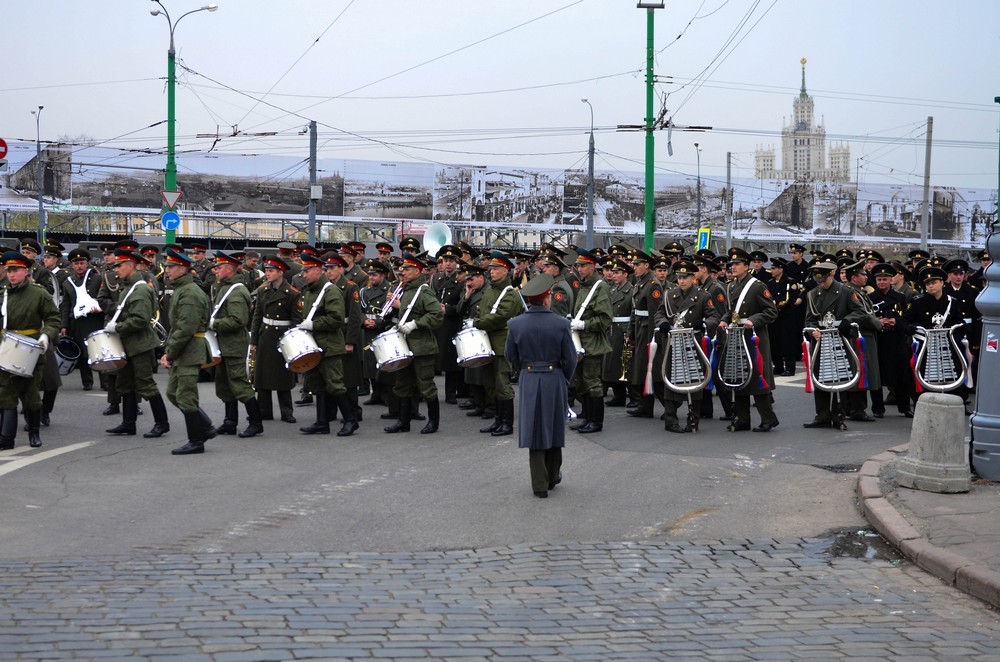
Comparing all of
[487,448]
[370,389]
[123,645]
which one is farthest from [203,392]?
[123,645]

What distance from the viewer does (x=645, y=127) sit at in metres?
26.1

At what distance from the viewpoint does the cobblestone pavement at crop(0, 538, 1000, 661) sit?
5.64 meters

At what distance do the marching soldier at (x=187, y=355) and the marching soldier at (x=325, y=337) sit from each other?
129cm

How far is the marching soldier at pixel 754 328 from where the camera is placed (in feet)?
41.5

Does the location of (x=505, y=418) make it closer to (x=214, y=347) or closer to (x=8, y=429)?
(x=214, y=347)

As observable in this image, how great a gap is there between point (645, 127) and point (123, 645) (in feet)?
72.5

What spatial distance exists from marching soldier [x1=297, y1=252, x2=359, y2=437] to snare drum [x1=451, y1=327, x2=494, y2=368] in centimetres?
138

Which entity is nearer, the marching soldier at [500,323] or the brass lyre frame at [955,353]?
the marching soldier at [500,323]

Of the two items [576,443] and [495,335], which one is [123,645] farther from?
[495,335]

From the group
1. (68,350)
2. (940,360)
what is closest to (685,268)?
(940,360)

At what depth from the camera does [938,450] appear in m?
9.16

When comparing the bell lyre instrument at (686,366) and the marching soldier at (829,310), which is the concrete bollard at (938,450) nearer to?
the bell lyre instrument at (686,366)

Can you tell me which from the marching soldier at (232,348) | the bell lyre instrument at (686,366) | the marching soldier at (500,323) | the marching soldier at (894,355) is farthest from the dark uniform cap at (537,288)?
the marching soldier at (894,355)

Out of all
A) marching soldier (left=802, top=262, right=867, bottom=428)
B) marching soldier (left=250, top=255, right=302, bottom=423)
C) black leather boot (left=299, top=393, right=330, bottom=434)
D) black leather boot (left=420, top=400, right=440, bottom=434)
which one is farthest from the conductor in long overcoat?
marching soldier (left=802, top=262, right=867, bottom=428)
